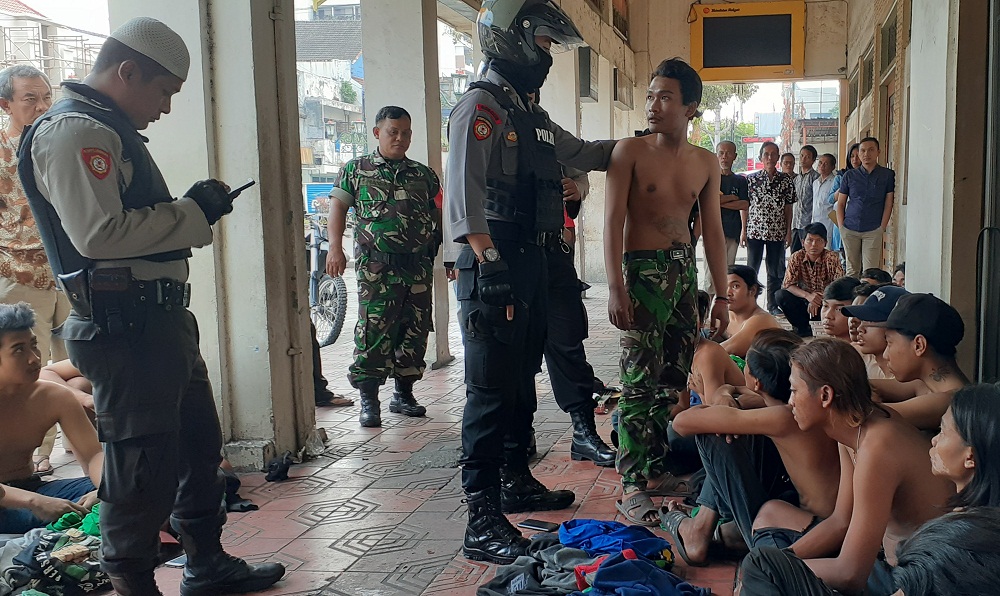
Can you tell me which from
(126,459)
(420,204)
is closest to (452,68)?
(420,204)

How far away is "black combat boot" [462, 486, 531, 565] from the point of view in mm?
3309

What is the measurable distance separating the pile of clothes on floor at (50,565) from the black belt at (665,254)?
252cm

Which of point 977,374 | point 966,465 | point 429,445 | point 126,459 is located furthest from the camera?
point 429,445

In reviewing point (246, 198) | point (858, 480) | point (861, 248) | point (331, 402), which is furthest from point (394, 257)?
point (861, 248)

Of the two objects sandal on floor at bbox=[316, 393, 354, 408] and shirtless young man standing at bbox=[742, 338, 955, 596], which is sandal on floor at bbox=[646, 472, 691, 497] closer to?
shirtless young man standing at bbox=[742, 338, 955, 596]

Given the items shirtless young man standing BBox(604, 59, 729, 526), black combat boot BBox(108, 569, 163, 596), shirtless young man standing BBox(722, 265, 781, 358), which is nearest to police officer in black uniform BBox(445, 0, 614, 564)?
shirtless young man standing BBox(604, 59, 729, 526)

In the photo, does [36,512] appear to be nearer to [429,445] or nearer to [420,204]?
[429,445]

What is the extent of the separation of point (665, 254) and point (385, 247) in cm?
231

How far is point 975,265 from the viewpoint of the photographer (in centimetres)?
370

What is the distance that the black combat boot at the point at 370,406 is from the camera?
5633mm

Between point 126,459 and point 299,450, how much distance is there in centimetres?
226

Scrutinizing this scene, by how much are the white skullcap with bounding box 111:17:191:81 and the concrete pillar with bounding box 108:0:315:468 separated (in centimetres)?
178

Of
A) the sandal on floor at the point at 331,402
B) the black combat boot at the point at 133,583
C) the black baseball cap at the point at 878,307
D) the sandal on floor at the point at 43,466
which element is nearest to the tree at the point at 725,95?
the sandal on floor at the point at 331,402

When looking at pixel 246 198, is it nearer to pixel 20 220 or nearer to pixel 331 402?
pixel 20 220
